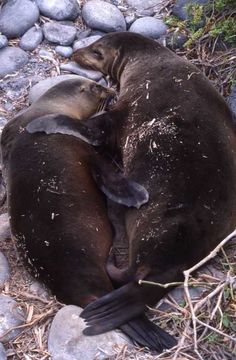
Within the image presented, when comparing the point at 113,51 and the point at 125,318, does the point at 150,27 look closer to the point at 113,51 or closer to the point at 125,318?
the point at 113,51

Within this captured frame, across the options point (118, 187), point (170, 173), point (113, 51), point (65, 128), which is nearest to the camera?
point (170, 173)

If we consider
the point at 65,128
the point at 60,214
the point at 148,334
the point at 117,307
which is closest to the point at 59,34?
the point at 65,128

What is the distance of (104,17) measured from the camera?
250 inches

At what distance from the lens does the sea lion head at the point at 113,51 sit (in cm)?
579

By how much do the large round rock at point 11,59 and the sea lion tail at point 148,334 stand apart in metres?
2.79

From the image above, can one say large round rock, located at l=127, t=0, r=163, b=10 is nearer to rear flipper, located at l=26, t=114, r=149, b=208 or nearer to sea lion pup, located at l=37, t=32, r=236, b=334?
sea lion pup, located at l=37, t=32, r=236, b=334

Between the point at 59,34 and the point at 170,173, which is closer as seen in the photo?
the point at 170,173

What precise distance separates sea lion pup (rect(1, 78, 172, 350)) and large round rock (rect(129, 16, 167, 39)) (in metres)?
1.40

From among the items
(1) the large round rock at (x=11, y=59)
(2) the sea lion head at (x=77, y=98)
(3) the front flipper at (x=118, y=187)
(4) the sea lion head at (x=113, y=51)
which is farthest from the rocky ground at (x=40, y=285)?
(3) the front flipper at (x=118, y=187)

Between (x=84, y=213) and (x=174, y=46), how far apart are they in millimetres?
2073

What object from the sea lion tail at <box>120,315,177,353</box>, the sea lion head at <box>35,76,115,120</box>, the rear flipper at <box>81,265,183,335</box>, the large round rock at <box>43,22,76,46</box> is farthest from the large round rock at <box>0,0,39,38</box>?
the sea lion tail at <box>120,315,177,353</box>

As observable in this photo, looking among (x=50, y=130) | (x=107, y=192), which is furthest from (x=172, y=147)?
(x=50, y=130)

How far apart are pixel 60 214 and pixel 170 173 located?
647 millimetres

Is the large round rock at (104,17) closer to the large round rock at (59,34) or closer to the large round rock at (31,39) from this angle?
the large round rock at (59,34)
